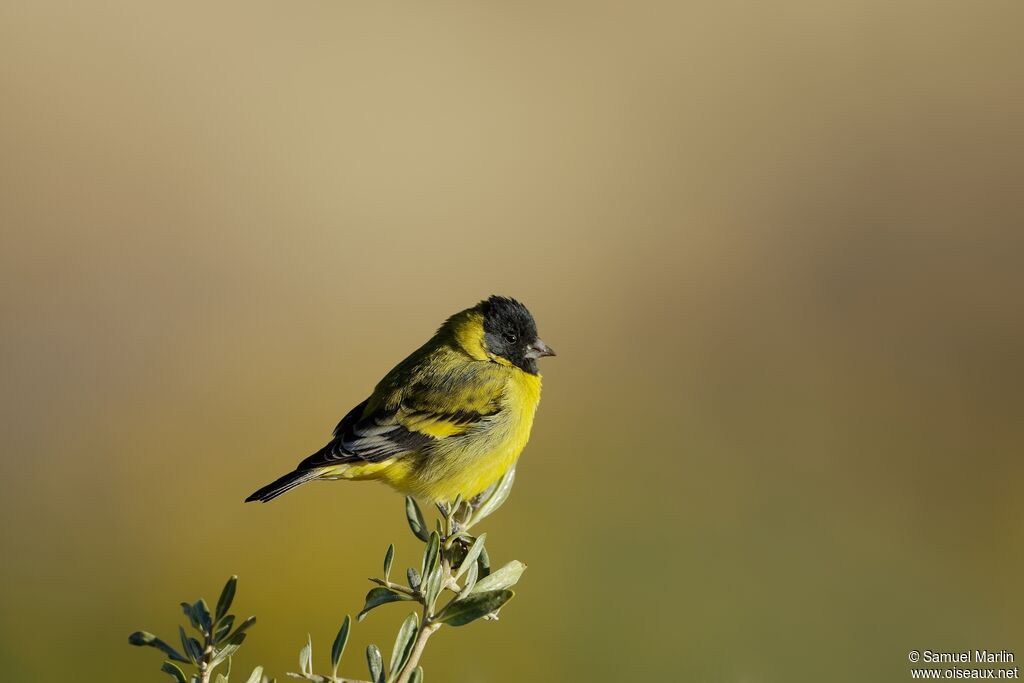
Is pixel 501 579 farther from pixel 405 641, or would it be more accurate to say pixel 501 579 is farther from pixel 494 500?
pixel 494 500

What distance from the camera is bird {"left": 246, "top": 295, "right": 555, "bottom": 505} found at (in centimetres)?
363

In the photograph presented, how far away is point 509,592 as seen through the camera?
1.52 meters

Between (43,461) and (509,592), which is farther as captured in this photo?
(43,461)

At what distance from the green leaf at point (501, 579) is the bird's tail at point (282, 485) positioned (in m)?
1.47

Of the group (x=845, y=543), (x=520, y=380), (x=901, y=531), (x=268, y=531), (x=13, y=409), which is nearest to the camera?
(x=520, y=380)

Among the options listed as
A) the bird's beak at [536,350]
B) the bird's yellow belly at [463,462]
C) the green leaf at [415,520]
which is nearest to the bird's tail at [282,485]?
the bird's yellow belly at [463,462]

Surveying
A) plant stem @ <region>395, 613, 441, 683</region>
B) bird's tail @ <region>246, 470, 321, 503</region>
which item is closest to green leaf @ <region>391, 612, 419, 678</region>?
plant stem @ <region>395, 613, 441, 683</region>

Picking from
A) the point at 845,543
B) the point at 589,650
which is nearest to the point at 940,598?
the point at 845,543

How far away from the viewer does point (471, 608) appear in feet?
5.15

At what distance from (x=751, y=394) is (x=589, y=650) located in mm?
4821

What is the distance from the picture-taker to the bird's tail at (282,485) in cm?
316

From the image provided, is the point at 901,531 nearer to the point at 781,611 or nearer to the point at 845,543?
the point at 845,543

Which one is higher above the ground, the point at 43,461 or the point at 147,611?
the point at 43,461

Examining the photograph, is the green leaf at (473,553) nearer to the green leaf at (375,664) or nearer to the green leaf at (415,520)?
the green leaf at (375,664)
